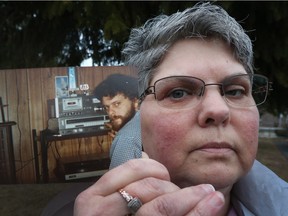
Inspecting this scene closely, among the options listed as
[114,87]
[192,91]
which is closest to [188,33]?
[192,91]

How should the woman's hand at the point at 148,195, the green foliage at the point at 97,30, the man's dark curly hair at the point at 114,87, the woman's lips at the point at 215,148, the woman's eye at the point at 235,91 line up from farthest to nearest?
the green foliage at the point at 97,30 < the man's dark curly hair at the point at 114,87 < the woman's eye at the point at 235,91 < the woman's lips at the point at 215,148 < the woman's hand at the point at 148,195

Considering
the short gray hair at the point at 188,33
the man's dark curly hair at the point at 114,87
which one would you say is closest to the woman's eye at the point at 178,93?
the short gray hair at the point at 188,33

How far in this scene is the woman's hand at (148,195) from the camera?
0.65 meters

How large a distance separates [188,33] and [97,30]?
2261mm

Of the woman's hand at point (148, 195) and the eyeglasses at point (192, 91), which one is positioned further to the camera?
the eyeglasses at point (192, 91)

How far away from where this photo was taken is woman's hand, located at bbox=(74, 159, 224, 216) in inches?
25.8

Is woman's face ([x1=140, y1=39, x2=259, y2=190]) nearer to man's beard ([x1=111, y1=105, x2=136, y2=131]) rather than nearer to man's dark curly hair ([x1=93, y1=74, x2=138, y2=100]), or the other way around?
man's dark curly hair ([x1=93, y1=74, x2=138, y2=100])

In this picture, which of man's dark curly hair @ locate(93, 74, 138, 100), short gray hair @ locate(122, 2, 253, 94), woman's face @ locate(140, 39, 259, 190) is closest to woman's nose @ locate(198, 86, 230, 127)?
woman's face @ locate(140, 39, 259, 190)

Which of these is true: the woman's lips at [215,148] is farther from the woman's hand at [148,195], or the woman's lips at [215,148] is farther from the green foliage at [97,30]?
the green foliage at [97,30]

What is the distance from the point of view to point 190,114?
2.97 ft

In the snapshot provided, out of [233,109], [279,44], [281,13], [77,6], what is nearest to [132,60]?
[233,109]

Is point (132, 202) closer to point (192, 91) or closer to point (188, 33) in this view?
point (192, 91)

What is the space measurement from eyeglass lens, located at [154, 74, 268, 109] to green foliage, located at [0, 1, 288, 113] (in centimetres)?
133

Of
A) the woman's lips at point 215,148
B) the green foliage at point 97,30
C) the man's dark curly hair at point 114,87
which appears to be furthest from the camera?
the green foliage at point 97,30
